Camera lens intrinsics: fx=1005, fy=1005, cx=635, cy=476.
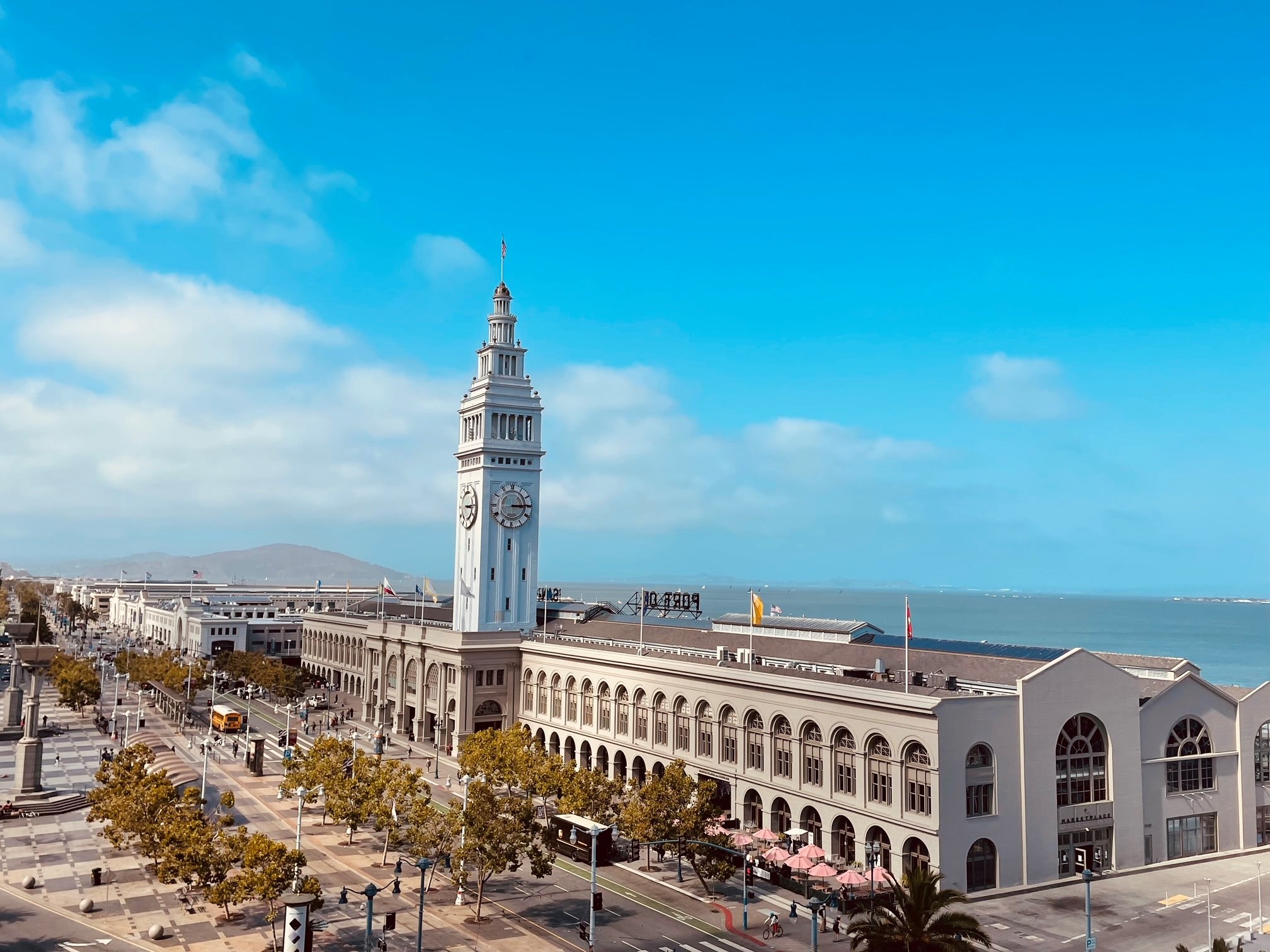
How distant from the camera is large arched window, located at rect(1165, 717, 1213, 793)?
69.0 m

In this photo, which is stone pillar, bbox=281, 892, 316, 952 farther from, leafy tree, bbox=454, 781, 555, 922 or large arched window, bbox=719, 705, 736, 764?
large arched window, bbox=719, 705, 736, 764

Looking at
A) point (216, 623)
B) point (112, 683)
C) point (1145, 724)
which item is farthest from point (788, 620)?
point (216, 623)

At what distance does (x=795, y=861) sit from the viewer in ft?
196

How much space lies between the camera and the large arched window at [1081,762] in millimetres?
63844

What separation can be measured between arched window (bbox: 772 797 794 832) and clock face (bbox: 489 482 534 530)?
5148 centimetres

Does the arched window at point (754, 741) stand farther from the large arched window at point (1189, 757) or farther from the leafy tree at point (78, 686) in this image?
the leafy tree at point (78, 686)

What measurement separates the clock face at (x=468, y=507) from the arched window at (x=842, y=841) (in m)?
58.9

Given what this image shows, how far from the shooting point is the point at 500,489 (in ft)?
369

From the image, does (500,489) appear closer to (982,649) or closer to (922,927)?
(982,649)

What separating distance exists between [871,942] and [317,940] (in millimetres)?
27453

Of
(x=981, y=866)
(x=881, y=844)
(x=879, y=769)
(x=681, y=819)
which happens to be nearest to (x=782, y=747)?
(x=879, y=769)

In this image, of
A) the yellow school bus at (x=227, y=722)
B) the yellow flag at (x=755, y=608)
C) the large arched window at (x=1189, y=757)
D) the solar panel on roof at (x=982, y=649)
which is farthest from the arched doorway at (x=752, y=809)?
the yellow school bus at (x=227, y=722)

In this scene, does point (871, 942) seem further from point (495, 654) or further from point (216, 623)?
point (216, 623)

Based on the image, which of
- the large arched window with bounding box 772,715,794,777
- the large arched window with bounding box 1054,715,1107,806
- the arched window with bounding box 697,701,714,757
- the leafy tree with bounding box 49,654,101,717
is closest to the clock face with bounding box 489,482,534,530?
the arched window with bounding box 697,701,714,757
